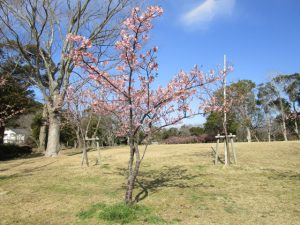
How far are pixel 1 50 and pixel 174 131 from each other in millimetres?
25478

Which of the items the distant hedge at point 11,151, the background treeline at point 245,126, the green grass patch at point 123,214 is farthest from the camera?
the background treeline at point 245,126

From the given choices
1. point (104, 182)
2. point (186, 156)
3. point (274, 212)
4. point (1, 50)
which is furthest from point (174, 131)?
point (274, 212)

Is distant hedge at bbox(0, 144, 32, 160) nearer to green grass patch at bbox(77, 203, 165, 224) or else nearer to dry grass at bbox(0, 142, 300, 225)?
dry grass at bbox(0, 142, 300, 225)

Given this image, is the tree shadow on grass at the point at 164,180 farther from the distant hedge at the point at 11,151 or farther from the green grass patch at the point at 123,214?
the distant hedge at the point at 11,151

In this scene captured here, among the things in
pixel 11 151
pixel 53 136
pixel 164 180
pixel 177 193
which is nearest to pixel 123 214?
pixel 177 193

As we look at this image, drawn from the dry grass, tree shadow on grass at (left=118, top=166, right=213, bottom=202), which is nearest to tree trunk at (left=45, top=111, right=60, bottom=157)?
the dry grass

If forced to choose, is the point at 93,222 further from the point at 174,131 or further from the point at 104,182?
the point at 174,131

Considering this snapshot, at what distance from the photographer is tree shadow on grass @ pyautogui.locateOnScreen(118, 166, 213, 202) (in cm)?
766

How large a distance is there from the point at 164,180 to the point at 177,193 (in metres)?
1.65

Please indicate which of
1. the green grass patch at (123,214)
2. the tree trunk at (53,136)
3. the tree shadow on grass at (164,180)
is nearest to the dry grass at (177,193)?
the tree shadow on grass at (164,180)

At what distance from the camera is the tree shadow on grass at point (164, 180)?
766cm

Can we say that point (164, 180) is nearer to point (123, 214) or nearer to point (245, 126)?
point (123, 214)

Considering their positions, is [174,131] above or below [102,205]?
above

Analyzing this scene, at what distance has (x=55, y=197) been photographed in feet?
23.3
